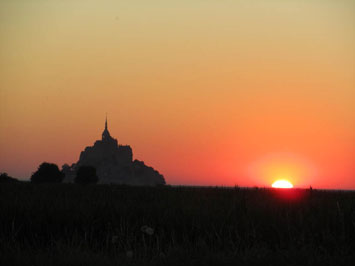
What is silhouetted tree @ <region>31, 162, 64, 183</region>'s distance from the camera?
77.2 metres

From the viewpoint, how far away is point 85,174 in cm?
8125

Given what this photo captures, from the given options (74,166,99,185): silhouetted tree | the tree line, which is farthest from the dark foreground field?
(74,166,99,185): silhouetted tree

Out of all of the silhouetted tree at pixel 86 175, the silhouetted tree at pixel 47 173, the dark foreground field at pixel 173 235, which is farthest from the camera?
the silhouetted tree at pixel 86 175

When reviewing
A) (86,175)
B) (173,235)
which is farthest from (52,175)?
(173,235)

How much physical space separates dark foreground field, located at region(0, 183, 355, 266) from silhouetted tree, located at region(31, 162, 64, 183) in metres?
65.1

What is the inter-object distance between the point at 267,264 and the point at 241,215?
15.8ft

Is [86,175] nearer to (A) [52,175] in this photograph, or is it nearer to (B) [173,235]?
(A) [52,175]

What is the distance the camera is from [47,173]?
256ft

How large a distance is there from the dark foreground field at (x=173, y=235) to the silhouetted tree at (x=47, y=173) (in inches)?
2561

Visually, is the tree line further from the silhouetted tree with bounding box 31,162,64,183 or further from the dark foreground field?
the dark foreground field

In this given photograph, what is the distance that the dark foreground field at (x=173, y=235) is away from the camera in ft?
Result: 24.2

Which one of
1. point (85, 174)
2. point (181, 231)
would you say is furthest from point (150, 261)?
point (85, 174)

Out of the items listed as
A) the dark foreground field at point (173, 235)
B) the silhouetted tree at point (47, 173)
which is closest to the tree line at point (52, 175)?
the silhouetted tree at point (47, 173)

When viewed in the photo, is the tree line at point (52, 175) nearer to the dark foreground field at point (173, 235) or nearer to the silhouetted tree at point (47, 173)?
the silhouetted tree at point (47, 173)
